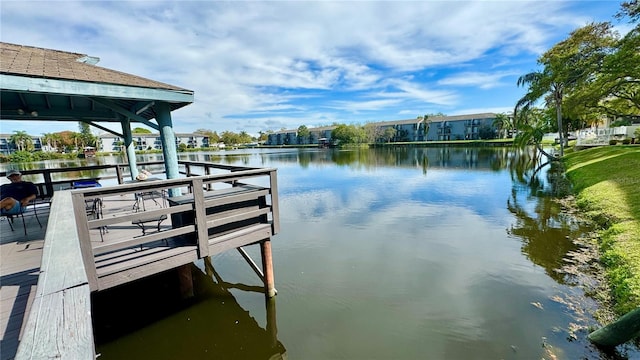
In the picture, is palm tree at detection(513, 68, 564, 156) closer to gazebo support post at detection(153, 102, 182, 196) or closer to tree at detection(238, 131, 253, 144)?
gazebo support post at detection(153, 102, 182, 196)

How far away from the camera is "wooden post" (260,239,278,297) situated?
18.1 ft

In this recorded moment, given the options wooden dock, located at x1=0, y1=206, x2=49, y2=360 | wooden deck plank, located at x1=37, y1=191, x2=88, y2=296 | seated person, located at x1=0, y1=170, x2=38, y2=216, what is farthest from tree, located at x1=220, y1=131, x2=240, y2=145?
wooden deck plank, located at x1=37, y1=191, x2=88, y2=296

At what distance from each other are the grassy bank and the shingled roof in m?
8.59

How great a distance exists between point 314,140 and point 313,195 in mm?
91585

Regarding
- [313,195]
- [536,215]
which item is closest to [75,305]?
[536,215]

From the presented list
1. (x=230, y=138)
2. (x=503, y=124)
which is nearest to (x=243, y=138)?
(x=230, y=138)

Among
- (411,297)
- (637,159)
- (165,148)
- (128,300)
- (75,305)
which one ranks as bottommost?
(411,297)

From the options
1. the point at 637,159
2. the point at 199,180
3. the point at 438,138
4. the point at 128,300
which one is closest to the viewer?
the point at 199,180

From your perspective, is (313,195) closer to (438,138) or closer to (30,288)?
(30,288)

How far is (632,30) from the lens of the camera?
15109 millimetres

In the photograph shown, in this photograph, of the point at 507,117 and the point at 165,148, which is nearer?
the point at 165,148

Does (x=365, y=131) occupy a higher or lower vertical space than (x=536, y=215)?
higher

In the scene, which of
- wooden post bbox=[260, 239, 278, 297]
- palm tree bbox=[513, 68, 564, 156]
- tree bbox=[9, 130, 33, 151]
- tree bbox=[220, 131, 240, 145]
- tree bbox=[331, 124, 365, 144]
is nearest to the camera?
wooden post bbox=[260, 239, 278, 297]

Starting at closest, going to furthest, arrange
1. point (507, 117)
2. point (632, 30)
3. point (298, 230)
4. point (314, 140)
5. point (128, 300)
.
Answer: point (128, 300) < point (298, 230) < point (632, 30) < point (507, 117) < point (314, 140)
